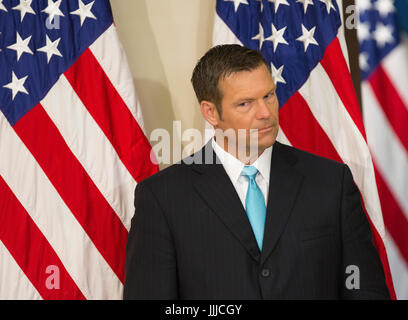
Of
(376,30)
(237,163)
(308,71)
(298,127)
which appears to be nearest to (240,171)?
(237,163)

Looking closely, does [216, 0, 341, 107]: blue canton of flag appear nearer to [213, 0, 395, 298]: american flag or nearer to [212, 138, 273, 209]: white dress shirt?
[213, 0, 395, 298]: american flag

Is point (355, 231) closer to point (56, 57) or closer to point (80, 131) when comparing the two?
point (80, 131)

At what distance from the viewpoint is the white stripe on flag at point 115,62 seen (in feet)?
8.05

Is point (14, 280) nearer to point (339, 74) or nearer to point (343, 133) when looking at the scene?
point (343, 133)

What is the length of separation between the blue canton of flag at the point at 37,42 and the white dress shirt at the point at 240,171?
0.96 meters

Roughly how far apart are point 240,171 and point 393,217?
1.22 m

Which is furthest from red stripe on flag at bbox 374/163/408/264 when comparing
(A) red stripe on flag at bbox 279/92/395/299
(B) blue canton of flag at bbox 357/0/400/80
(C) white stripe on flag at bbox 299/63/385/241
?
(B) blue canton of flag at bbox 357/0/400/80

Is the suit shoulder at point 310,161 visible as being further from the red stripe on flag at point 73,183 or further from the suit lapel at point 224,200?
the red stripe on flag at point 73,183

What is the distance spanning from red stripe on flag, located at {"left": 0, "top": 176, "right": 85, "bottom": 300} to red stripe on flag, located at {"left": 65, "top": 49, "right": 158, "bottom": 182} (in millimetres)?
470

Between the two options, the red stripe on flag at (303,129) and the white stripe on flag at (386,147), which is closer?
the red stripe on flag at (303,129)

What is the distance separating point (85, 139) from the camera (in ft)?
7.95

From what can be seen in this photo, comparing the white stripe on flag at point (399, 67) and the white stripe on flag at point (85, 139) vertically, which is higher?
the white stripe on flag at point (399, 67)

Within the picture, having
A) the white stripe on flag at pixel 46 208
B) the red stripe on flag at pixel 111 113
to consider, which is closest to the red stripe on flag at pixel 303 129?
the red stripe on flag at pixel 111 113
